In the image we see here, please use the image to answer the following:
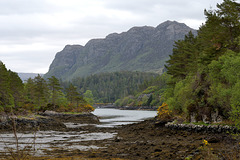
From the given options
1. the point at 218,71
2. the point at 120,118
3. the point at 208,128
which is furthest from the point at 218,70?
the point at 120,118

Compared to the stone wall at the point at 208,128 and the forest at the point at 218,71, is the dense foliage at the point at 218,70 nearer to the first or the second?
the forest at the point at 218,71

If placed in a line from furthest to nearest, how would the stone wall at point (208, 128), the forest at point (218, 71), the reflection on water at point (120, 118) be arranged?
the reflection on water at point (120, 118) < the forest at point (218, 71) < the stone wall at point (208, 128)

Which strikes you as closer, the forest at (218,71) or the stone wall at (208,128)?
the stone wall at (208,128)

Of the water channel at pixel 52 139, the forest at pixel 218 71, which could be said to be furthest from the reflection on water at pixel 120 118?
the forest at pixel 218 71

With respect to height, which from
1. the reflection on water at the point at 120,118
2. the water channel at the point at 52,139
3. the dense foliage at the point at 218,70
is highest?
the dense foliage at the point at 218,70

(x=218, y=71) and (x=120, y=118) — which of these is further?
(x=120, y=118)

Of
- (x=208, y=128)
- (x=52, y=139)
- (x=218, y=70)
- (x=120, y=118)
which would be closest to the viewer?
(x=208, y=128)

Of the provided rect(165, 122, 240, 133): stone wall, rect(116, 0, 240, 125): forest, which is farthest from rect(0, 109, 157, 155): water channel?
rect(116, 0, 240, 125): forest

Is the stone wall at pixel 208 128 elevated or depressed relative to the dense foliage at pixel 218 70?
depressed

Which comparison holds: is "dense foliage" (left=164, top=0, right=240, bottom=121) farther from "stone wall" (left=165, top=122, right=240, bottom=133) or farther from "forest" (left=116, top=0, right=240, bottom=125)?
"stone wall" (left=165, top=122, right=240, bottom=133)

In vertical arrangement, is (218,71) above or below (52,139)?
above

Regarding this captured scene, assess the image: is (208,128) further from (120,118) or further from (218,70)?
(120,118)

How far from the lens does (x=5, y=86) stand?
62.2 m

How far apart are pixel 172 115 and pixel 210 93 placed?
21.0m
